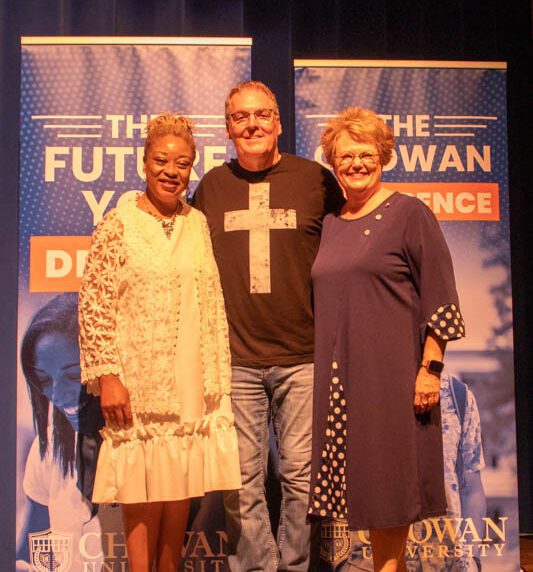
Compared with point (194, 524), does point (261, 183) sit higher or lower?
higher

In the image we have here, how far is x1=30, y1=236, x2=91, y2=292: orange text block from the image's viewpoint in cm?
295

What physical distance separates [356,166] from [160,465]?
114 centimetres

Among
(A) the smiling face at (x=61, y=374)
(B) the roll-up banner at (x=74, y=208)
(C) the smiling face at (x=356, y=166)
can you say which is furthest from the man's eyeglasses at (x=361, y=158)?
(A) the smiling face at (x=61, y=374)

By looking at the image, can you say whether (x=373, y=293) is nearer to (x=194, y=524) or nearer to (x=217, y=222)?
(x=217, y=222)

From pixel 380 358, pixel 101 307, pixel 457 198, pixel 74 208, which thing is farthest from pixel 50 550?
pixel 457 198

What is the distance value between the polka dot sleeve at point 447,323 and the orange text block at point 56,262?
1.57m

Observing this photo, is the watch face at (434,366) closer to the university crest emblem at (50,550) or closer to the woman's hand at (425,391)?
the woman's hand at (425,391)

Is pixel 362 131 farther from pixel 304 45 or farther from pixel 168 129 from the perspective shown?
pixel 304 45

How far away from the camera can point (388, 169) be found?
308 cm

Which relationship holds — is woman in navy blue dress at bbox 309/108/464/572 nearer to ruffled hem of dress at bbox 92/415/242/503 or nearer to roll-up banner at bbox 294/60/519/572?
ruffled hem of dress at bbox 92/415/242/503

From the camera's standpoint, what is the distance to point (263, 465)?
2562mm

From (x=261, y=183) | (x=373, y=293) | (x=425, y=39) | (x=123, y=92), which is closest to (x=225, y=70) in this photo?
(x=123, y=92)

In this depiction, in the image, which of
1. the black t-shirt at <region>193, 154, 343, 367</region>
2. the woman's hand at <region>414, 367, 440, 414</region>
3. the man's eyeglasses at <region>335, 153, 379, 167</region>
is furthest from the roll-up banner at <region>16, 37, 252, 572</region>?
the woman's hand at <region>414, 367, 440, 414</region>

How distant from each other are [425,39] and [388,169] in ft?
2.89
